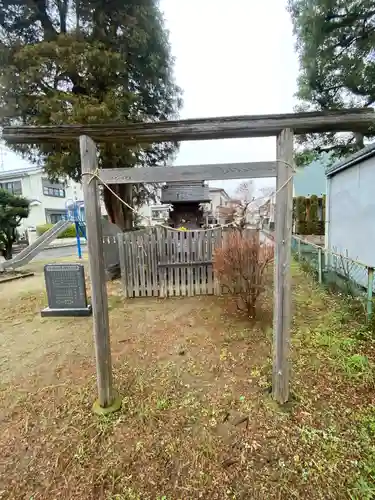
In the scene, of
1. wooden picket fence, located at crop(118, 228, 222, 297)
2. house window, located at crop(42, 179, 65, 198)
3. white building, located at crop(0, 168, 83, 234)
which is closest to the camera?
wooden picket fence, located at crop(118, 228, 222, 297)

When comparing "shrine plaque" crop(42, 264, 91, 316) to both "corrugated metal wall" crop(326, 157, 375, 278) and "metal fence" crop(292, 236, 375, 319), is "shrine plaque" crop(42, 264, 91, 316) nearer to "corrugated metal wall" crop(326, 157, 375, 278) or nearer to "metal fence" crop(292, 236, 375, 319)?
"metal fence" crop(292, 236, 375, 319)

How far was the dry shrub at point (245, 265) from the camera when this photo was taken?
3920 millimetres

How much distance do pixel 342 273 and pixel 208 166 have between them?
4.54m

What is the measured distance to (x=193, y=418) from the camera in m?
2.25

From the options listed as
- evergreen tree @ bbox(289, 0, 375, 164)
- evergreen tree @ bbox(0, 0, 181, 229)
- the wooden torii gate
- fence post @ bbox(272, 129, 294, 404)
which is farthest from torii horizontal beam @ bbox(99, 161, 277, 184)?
evergreen tree @ bbox(289, 0, 375, 164)

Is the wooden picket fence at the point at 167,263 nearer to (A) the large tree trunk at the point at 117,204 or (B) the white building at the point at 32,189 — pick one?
(A) the large tree trunk at the point at 117,204

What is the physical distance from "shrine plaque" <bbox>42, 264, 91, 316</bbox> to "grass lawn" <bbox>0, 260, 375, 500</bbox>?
772 mm

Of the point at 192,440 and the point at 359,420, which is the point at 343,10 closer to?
the point at 359,420

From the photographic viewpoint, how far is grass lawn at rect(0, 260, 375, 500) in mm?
1723

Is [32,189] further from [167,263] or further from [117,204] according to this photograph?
[167,263]

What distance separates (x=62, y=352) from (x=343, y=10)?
11.4 meters

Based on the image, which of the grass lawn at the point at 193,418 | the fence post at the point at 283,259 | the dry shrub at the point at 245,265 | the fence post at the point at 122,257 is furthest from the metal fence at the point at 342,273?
the fence post at the point at 122,257

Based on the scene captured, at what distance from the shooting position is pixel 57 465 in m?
1.88

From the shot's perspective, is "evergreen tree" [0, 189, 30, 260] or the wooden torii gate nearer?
the wooden torii gate
